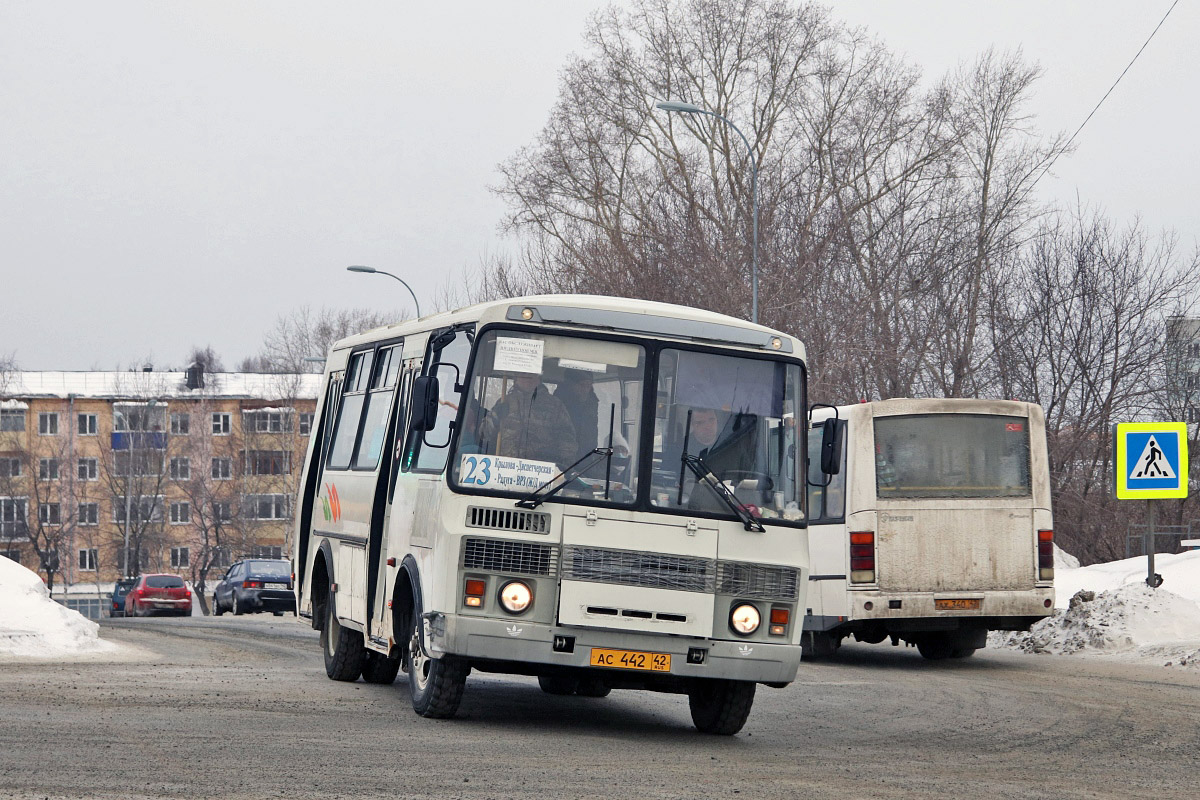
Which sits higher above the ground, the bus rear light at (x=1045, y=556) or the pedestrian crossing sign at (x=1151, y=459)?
the pedestrian crossing sign at (x=1151, y=459)

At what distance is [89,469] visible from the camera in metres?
106

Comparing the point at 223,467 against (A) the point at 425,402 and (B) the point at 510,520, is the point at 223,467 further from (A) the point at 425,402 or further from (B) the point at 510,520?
(B) the point at 510,520

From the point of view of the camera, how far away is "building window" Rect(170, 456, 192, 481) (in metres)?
105

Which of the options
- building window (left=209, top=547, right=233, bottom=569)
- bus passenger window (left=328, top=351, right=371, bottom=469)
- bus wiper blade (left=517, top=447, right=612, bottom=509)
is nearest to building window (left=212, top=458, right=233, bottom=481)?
building window (left=209, top=547, right=233, bottom=569)

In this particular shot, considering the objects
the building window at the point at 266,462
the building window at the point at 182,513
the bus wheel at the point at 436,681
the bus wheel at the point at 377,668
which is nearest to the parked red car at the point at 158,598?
the bus wheel at the point at 377,668

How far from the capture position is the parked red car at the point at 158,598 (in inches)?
1909

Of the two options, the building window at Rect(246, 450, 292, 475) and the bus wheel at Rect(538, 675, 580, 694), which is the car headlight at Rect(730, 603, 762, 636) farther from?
the building window at Rect(246, 450, 292, 475)

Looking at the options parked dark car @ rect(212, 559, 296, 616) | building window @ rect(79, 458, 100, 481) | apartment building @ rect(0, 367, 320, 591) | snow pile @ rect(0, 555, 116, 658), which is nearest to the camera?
snow pile @ rect(0, 555, 116, 658)

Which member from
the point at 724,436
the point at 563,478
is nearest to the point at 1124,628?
the point at 724,436

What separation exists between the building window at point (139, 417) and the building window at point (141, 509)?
4.88 metres

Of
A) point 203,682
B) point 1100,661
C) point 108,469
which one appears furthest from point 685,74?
point 108,469

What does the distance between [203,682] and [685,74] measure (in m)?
35.9

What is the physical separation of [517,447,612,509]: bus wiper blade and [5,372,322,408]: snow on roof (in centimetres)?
9575

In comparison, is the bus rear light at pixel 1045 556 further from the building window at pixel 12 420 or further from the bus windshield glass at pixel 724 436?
the building window at pixel 12 420
